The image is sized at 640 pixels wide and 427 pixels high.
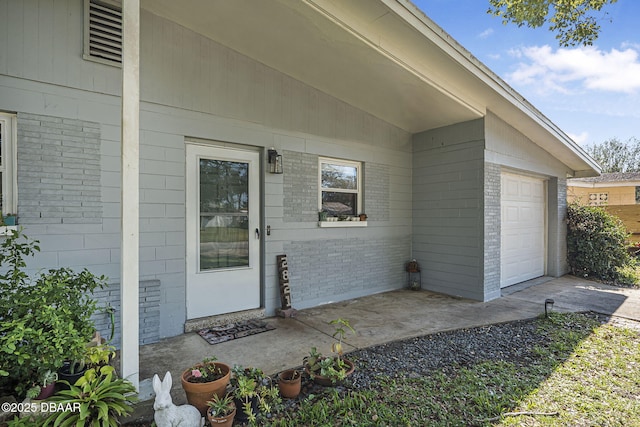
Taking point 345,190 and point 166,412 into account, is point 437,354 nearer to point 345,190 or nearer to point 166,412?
point 166,412

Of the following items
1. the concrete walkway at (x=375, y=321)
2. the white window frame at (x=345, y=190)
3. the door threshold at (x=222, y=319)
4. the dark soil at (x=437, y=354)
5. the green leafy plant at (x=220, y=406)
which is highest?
the white window frame at (x=345, y=190)

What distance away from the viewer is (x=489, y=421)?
2.08 m

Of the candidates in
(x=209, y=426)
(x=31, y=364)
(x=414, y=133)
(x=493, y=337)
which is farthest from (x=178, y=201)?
(x=414, y=133)

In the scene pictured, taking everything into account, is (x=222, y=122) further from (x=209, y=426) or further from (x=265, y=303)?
(x=209, y=426)

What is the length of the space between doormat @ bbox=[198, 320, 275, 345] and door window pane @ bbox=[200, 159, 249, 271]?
712 mm

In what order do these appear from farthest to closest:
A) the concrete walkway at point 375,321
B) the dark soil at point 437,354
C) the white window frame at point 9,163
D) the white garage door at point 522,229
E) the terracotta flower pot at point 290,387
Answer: the white garage door at point 522,229 → the concrete walkway at point 375,321 → the white window frame at point 9,163 → the dark soil at point 437,354 → the terracotta flower pot at point 290,387

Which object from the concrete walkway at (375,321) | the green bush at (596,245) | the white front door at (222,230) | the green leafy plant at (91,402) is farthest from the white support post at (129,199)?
the green bush at (596,245)

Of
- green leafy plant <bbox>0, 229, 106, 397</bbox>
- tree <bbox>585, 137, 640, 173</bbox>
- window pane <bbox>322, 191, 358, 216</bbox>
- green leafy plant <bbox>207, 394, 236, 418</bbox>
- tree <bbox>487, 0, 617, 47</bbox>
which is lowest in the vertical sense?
green leafy plant <bbox>207, 394, 236, 418</bbox>

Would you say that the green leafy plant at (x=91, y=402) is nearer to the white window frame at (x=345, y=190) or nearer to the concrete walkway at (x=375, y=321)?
the concrete walkway at (x=375, y=321)

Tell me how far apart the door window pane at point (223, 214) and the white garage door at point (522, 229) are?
4.51 metres

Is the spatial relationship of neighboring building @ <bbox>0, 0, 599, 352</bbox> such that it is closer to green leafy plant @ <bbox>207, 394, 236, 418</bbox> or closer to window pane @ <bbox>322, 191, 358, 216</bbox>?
window pane @ <bbox>322, 191, 358, 216</bbox>

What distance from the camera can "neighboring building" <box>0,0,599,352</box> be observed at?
2.96 meters

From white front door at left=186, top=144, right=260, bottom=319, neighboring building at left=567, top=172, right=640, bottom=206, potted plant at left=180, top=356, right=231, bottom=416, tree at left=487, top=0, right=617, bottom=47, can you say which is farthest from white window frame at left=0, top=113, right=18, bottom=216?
neighboring building at left=567, top=172, right=640, bottom=206

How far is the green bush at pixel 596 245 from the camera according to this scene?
650 cm
